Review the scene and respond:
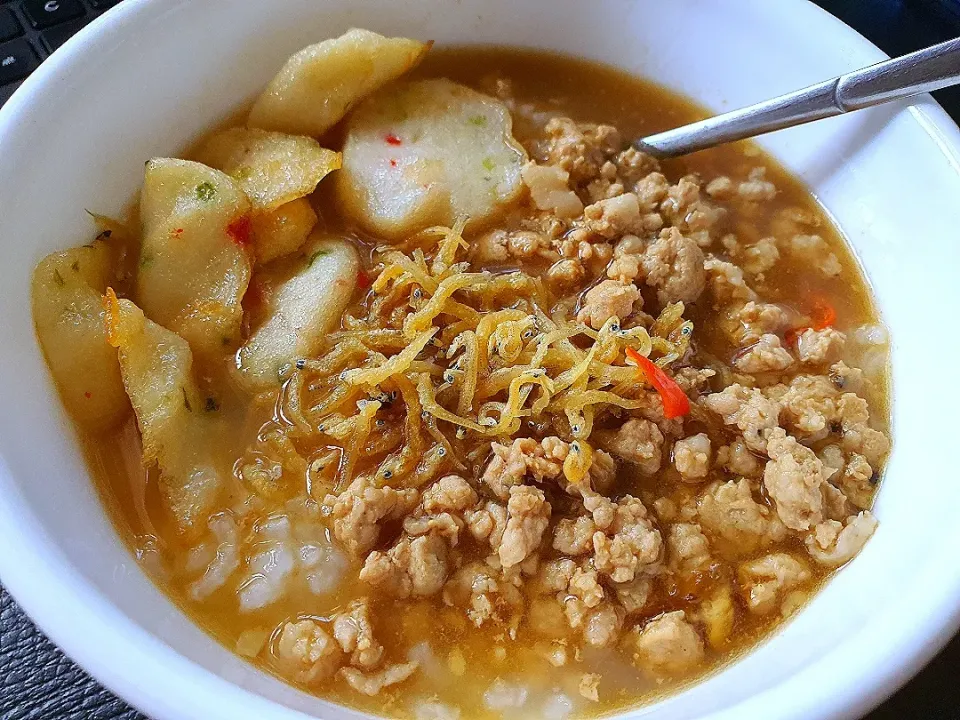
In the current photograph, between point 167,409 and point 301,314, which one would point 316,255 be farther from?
point 167,409

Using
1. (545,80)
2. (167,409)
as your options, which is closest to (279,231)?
(167,409)

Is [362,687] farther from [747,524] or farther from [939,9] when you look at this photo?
[939,9]

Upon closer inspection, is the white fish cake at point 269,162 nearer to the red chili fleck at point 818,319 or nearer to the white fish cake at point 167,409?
the white fish cake at point 167,409

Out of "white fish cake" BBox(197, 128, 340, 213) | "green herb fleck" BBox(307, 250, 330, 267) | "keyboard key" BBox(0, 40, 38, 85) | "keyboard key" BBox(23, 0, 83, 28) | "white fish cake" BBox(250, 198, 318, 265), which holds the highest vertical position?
"keyboard key" BBox(23, 0, 83, 28)

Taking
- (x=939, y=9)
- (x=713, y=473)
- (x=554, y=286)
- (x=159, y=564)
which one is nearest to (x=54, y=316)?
(x=159, y=564)

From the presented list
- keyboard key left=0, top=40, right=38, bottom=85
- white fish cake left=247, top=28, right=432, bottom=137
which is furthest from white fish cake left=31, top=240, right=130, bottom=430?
keyboard key left=0, top=40, right=38, bottom=85

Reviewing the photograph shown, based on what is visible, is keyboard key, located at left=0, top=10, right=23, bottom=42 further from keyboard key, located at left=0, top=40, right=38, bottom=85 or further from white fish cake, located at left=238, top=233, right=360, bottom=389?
white fish cake, located at left=238, top=233, right=360, bottom=389
